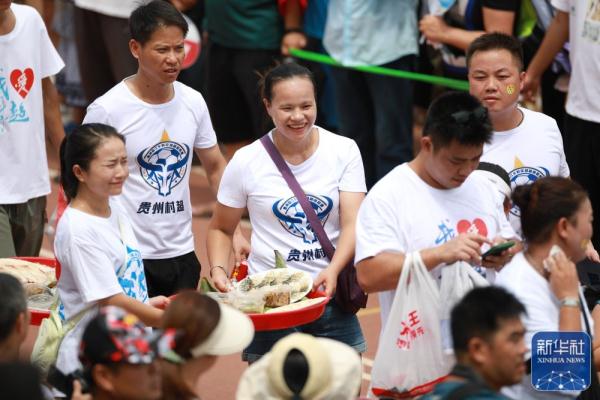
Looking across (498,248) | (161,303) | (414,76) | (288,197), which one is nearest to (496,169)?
(498,248)

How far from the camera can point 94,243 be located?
17.9 feet

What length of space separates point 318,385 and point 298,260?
5.50ft

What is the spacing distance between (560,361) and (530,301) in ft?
0.99

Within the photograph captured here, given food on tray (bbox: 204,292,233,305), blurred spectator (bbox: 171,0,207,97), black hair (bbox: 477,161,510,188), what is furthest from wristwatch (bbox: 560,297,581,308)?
blurred spectator (bbox: 171,0,207,97)

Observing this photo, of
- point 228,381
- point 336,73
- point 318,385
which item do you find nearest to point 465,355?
point 318,385

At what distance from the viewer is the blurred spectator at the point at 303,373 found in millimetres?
4414

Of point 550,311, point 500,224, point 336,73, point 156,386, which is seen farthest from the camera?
point 336,73

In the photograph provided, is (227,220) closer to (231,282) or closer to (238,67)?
(231,282)

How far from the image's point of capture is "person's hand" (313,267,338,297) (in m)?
5.89

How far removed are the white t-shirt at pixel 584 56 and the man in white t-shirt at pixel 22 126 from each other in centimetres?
315

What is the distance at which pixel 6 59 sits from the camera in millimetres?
6949

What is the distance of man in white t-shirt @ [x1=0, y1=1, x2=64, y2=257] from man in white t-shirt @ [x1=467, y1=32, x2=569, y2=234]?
7.71ft

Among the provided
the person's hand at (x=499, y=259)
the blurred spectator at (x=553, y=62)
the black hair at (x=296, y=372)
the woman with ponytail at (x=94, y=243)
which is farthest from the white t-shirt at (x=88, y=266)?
the blurred spectator at (x=553, y=62)

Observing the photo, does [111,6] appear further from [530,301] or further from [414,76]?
[530,301]
